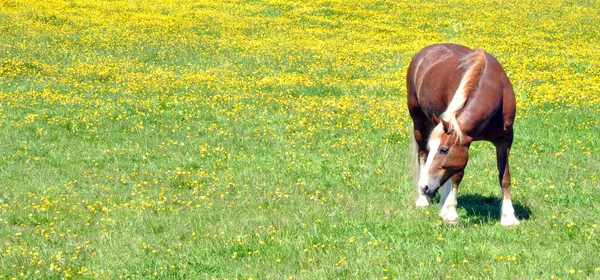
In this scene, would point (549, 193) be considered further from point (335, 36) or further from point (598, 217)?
point (335, 36)

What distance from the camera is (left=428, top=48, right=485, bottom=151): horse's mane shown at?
757 centimetres

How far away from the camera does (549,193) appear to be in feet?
31.2

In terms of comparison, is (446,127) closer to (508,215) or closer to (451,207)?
(451,207)

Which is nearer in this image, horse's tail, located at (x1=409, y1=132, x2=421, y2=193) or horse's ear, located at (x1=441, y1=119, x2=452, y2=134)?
horse's ear, located at (x1=441, y1=119, x2=452, y2=134)

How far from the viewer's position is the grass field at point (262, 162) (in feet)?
23.4

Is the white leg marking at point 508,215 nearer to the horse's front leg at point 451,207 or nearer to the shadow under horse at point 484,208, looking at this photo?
the shadow under horse at point 484,208

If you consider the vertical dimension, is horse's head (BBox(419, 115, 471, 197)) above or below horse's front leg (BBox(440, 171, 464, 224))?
above

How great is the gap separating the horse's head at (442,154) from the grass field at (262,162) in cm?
58

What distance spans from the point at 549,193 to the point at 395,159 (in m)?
2.91

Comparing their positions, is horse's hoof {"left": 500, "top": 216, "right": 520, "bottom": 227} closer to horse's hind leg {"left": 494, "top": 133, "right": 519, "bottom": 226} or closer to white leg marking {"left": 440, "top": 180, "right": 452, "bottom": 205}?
horse's hind leg {"left": 494, "top": 133, "right": 519, "bottom": 226}

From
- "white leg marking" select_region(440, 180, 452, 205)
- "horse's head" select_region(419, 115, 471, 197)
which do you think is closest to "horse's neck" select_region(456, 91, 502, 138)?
"horse's head" select_region(419, 115, 471, 197)

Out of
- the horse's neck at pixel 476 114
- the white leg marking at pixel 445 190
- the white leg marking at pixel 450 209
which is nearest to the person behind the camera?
the horse's neck at pixel 476 114

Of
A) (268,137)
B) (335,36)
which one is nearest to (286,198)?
(268,137)

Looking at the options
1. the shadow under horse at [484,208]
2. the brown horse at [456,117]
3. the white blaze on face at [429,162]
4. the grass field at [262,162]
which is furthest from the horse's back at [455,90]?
the grass field at [262,162]
